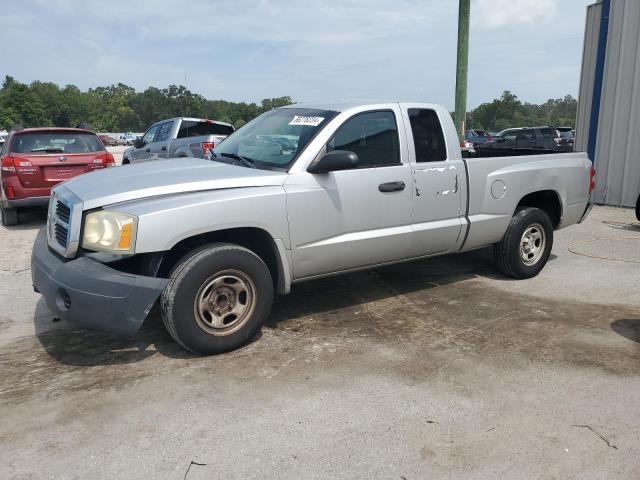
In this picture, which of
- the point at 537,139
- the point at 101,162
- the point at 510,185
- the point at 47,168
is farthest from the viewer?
the point at 537,139

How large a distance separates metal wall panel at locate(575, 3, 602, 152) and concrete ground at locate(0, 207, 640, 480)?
7.13 meters

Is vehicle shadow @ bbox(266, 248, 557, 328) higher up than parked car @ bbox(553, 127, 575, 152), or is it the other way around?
parked car @ bbox(553, 127, 575, 152)

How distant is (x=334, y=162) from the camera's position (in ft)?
13.1

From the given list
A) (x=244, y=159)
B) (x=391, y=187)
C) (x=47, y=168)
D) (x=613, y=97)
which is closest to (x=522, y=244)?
(x=391, y=187)

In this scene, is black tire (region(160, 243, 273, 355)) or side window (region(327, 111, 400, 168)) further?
side window (region(327, 111, 400, 168))

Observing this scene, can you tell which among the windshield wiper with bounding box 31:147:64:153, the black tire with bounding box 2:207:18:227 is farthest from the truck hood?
the black tire with bounding box 2:207:18:227

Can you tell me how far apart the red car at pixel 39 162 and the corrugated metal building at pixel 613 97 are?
9426 mm

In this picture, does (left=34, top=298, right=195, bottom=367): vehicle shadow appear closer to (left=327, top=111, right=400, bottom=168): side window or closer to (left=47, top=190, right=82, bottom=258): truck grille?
(left=47, top=190, right=82, bottom=258): truck grille

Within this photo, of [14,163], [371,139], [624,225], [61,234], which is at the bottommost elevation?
[624,225]

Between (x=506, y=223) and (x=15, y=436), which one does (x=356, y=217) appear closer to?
→ (x=506, y=223)

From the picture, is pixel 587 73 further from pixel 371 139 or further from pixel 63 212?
pixel 63 212

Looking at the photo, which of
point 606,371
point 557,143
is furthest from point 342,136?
point 557,143

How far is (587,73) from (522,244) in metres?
7.30

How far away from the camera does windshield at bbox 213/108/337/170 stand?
14.0 ft
